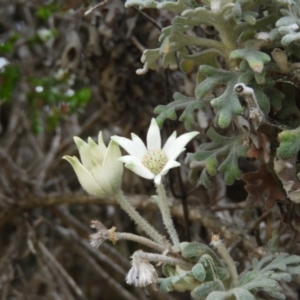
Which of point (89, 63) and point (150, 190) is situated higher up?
point (89, 63)

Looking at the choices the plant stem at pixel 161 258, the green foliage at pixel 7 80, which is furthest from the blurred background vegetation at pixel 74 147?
the plant stem at pixel 161 258

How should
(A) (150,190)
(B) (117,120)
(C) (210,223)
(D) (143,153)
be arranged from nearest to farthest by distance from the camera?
(D) (143,153) → (C) (210,223) → (B) (117,120) → (A) (150,190)

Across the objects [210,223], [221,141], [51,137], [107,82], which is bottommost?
[51,137]

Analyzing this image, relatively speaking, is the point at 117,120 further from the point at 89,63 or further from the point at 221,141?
the point at 221,141

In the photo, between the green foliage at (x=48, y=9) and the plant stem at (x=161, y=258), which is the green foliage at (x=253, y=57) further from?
the green foliage at (x=48, y=9)

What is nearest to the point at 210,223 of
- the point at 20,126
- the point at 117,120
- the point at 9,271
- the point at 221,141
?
the point at 221,141

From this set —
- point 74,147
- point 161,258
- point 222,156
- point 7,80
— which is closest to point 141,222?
point 161,258

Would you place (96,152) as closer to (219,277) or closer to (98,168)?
(98,168)

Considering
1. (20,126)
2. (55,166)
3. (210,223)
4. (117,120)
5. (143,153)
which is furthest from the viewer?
(20,126)
